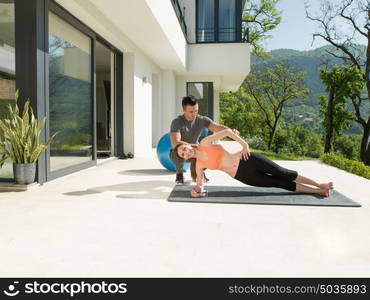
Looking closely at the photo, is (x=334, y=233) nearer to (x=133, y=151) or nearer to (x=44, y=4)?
(x=44, y=4)

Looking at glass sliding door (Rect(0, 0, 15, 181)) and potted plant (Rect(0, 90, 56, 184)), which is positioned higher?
glass sliding door (Rect(0, 0, 15, 181))

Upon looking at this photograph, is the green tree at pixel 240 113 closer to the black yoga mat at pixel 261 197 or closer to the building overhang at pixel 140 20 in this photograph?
the building overhang at pixel 140 20

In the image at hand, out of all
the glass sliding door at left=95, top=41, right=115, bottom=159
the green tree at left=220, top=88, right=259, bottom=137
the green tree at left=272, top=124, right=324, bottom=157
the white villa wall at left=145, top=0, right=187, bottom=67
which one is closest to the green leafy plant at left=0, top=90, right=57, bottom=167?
the white villa wall at left=145, top=0, right=187, bottom=67

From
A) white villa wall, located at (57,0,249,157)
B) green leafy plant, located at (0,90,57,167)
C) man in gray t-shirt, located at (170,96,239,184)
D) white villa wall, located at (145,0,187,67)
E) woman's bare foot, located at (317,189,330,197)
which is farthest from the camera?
white villa wall, located at (57,0,249,157)

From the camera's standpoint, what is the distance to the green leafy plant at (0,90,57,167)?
4.20 metres

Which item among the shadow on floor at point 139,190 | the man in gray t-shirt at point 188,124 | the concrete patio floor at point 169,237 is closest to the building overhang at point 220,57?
the man in gray t-shirt at point 188,124

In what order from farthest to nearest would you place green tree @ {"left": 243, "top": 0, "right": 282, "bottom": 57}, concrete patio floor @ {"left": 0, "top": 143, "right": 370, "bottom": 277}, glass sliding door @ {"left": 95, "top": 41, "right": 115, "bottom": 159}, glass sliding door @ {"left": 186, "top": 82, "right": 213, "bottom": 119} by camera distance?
green tree @ {"left": 243, "top": 0, "right": 282, "bottom": 57} < glass sliding door @ {"left": 186, "top": 82, "right": 213, "bottom": 119} < glass sliding door @ {"left": 95, "top": 41, "right": 115, "bottom": 159} < concrete patio floor @ {"left": 0, "top": 143, "right": 370, "bottom": 277}

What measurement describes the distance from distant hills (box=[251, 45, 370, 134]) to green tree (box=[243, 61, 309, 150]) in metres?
0.93

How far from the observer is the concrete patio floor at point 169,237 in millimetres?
2033

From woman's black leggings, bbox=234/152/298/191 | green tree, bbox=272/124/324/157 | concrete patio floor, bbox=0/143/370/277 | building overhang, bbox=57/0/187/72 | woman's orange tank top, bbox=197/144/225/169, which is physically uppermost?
building overhang, bbox=57/0/187/72

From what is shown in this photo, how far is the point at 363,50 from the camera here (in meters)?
18.4

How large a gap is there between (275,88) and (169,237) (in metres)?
25.6

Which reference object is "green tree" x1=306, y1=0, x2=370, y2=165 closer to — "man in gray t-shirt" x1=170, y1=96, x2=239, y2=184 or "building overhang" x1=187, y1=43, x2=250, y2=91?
"building overhang" x1=187, y1=43, x2=250, y2=91

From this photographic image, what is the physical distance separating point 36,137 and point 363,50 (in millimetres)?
19120
